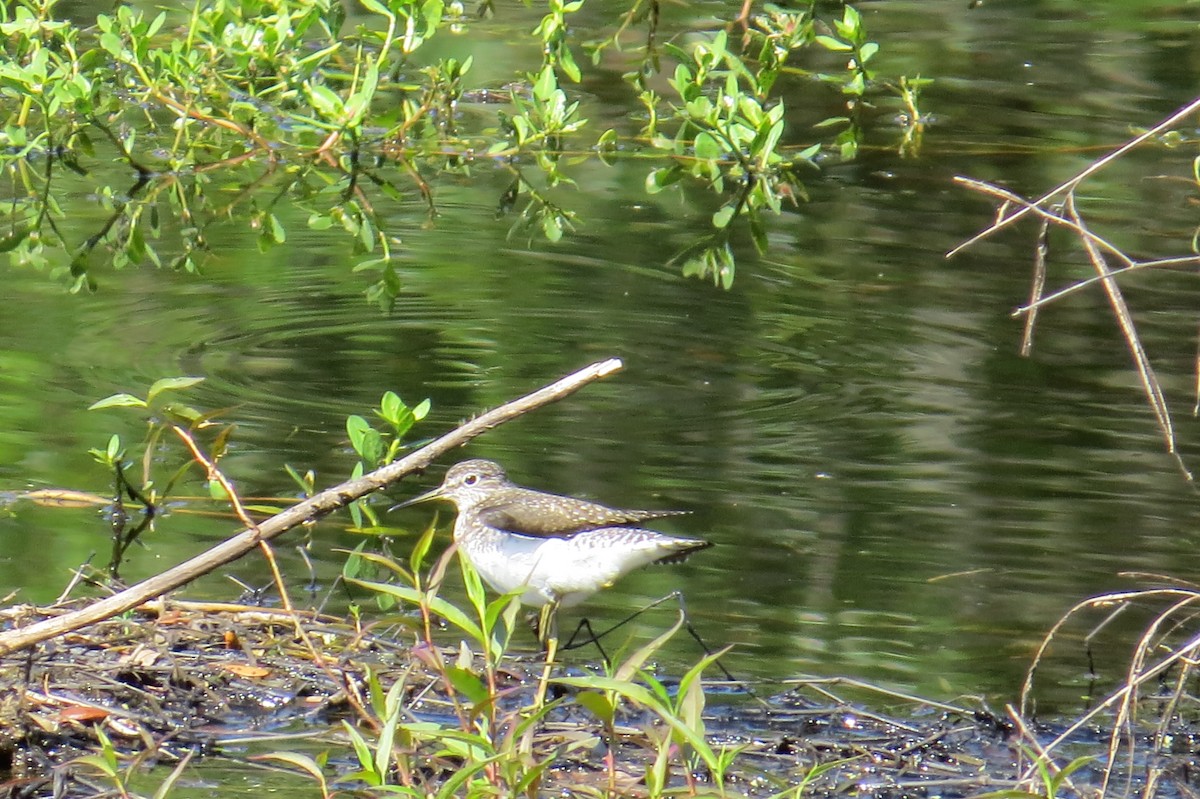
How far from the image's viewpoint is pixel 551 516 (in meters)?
5.69

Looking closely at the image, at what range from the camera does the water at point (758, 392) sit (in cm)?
603

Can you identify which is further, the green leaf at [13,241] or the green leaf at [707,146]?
the green leaf at [13,241]

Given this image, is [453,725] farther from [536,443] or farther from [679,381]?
[679,381]

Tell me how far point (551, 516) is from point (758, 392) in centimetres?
237

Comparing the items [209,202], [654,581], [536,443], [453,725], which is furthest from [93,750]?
[209,202]

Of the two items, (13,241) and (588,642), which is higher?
(13,241)

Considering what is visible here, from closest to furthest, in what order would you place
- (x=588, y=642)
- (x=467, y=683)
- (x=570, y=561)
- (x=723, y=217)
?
(x=467, y=683) < (x=588, y=642) < (x=570, y=561) < (x=723, y=217)

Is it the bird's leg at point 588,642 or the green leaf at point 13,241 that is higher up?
the green leaf at point 13,241

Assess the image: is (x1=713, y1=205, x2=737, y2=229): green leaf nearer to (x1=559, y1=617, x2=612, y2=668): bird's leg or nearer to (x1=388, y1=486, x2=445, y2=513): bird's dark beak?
(x1=388, y1=486, x2=445, y2=513): bird's dark beak

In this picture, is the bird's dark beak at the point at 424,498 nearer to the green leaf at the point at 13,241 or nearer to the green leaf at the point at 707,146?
the green leaf at the point at 707,146

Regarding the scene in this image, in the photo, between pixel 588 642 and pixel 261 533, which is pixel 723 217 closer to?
pixel 588 642

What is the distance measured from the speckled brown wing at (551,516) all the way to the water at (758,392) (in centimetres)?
37

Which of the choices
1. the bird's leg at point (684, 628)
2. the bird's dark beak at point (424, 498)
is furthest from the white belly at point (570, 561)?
the bird's dark beak at point (424, 498)

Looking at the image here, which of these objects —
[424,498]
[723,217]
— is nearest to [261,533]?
[424,498]
